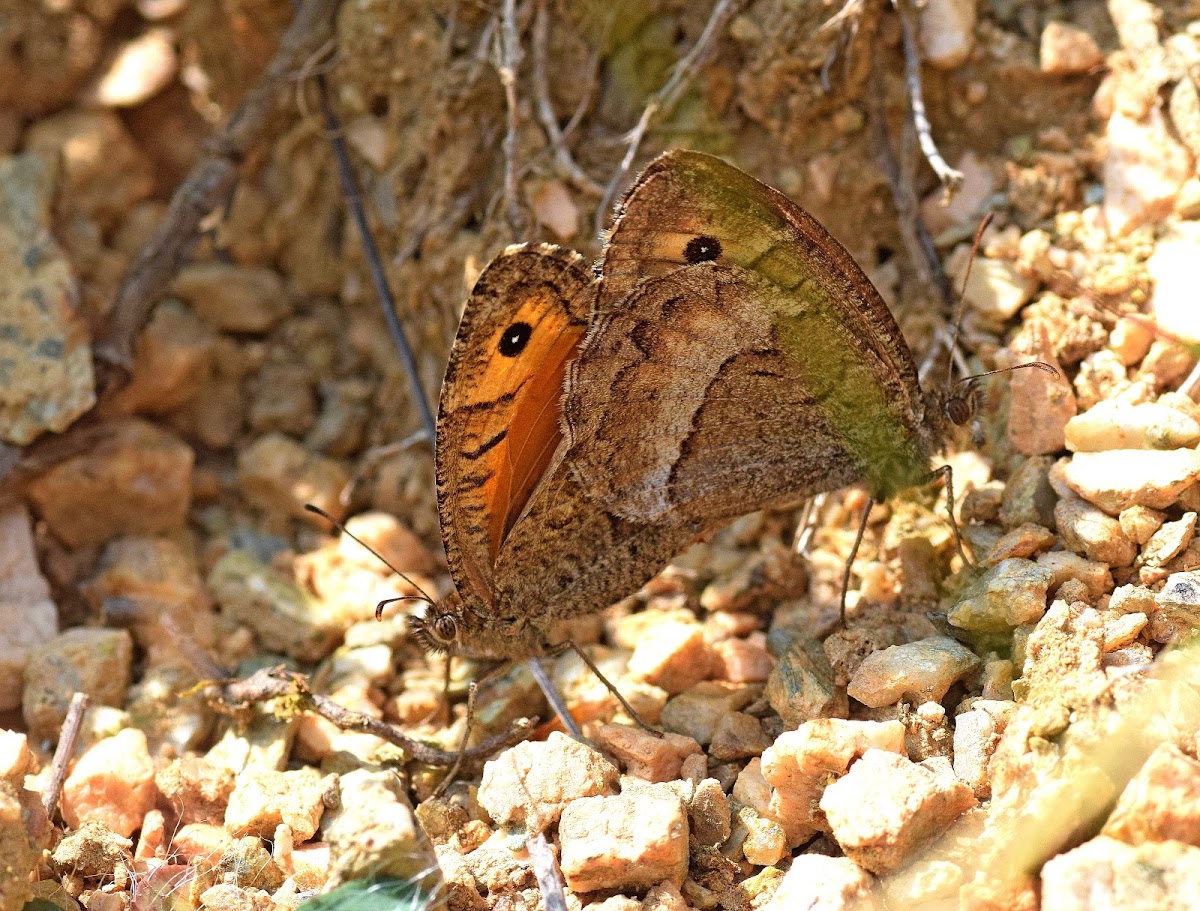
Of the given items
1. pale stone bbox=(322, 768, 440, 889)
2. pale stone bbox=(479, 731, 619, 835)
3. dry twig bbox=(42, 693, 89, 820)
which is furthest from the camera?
dry twig bbox=(42, 693, 89, 820)

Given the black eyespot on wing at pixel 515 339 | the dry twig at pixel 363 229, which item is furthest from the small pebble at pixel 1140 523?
the dry twig at pixel 363 229

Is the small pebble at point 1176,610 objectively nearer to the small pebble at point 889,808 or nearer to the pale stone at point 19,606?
the small pebble at point 889,808

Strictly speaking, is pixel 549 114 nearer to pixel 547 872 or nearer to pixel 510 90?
pixel 510 90

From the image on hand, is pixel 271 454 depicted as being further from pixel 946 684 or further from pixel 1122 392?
pixel 1122 392

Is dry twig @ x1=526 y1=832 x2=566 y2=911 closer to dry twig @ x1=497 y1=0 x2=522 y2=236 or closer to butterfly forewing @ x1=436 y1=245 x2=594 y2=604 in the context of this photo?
butterfly forewing @ x1=436 y1=245 x2=594 y2=604

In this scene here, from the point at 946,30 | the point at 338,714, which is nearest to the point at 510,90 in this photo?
the point at 946,30

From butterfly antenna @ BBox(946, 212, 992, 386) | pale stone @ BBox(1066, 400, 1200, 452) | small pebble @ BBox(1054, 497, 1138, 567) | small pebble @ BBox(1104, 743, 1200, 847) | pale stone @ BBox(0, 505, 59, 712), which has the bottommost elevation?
pale stone @ BBox(0, 505, 59, 712)

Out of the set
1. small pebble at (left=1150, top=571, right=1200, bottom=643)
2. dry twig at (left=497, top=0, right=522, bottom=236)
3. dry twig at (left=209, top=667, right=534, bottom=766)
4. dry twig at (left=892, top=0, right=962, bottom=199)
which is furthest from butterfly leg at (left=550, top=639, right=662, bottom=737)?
dry twig at (left=892, top=0, right=962, bottom=199)
